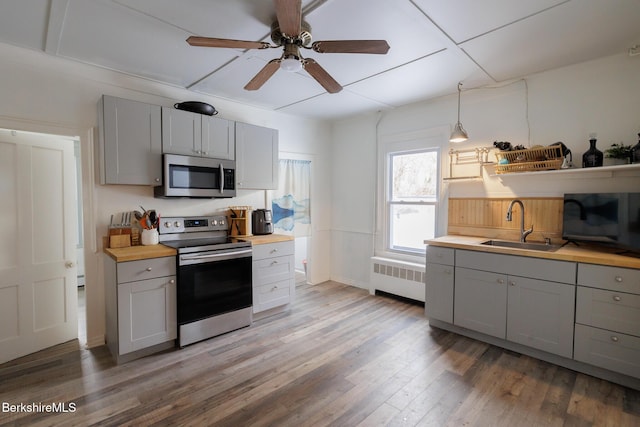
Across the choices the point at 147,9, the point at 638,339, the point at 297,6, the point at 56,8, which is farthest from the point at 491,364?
the point at 56,8

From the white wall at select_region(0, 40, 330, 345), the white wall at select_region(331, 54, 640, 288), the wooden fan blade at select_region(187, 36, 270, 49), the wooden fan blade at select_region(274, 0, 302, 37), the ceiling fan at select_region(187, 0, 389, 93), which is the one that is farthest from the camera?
the white wall at select_region(331, 54, 640, 288)

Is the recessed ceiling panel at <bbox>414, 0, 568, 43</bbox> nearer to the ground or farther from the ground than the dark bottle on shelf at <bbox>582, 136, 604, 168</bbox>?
farther from the ground

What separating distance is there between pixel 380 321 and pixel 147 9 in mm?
3308

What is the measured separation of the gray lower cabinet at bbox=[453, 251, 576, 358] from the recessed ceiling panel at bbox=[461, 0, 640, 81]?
5.51ft

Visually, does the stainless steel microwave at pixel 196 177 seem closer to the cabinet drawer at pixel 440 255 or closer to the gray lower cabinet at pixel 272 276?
the gray lower cabinet at pixel 272 276

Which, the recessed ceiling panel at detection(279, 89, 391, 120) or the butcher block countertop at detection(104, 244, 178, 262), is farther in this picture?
the recessed ceiling panel at detection(279, 89, 391, 120)

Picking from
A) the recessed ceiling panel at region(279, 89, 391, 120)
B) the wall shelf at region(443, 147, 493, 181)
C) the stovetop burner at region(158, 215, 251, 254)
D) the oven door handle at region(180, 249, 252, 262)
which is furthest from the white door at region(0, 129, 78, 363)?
the wall shelf at region(443, 147, 493, 181)

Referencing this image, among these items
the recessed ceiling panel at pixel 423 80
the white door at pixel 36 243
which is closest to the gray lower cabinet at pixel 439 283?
the recessed ceiling panel at pixel 423 80

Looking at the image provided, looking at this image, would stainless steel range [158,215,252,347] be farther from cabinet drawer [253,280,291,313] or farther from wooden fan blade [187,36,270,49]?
wooden fan blade [187,36,270,49]

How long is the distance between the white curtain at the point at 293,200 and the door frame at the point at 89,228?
198 centimetres

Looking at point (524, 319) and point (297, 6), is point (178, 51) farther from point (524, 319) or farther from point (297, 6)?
point (524, 319)

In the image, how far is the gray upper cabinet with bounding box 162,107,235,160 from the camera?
289cm

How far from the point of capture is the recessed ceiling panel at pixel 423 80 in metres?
2.63

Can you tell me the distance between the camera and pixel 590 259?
2.21 m
